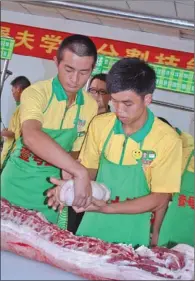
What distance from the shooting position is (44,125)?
37.2 inches

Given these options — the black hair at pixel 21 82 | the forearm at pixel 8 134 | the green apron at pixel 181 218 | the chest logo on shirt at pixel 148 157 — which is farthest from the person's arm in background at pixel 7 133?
the green apron at pixel 181 218

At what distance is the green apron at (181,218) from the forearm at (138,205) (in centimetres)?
5

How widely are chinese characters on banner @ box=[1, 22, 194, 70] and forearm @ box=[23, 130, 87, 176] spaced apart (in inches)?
10.0

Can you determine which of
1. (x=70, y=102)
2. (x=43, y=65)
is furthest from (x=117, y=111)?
(x=43, y=65)

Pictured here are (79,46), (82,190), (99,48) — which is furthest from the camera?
(99,48)

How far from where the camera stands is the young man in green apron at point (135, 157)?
→ 3.03 feet

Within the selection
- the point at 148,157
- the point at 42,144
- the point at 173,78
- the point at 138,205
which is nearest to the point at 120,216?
the point at 138,205

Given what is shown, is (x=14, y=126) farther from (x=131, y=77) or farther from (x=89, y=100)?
(x=131, y=77)

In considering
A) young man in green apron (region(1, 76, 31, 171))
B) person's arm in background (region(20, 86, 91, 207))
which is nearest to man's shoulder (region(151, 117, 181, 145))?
person's arm in background (region(20, 86, 91, 207))

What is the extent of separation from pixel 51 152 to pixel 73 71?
204 mm

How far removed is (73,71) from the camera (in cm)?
93

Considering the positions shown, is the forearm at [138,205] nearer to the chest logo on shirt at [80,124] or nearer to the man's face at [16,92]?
the chest logo on shirt at [80,124]

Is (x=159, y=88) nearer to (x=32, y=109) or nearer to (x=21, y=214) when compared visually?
(x=32, y=109)

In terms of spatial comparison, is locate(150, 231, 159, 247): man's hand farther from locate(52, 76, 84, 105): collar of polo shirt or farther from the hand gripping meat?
locate(52, 76, 84, 105): collar of polo shirt
